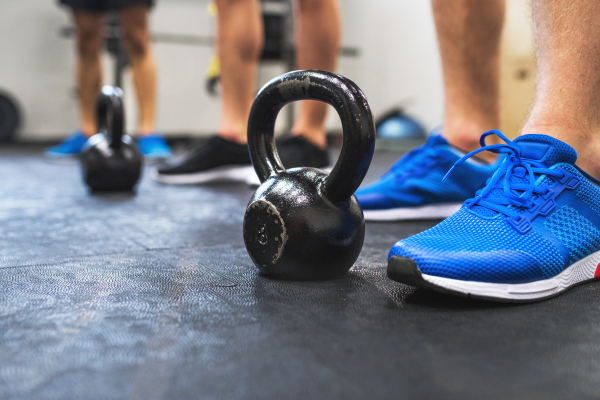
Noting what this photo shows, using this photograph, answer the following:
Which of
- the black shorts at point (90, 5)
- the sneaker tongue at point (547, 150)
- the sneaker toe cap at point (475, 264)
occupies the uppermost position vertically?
the black shorts at point (90, 5)

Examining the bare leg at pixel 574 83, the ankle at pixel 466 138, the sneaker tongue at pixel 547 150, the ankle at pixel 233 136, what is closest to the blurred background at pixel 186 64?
the ankle at pixel 233 136

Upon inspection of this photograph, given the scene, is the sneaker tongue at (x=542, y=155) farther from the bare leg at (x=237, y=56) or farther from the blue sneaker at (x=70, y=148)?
the blue sneaker at (x=70, y=148)

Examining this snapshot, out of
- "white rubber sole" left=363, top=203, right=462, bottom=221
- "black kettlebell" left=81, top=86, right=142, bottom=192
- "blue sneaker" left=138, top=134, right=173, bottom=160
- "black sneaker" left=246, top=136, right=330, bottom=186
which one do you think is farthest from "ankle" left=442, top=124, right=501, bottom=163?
"blue sneaker" left=138, top=134, right=173, bottom=160

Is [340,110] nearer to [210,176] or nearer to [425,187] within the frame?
[425,187]

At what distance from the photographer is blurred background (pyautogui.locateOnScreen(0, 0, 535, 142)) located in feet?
15.6

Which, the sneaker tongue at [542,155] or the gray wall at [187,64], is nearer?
the sneaker tongue at [542,155]

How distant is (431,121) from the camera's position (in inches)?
190

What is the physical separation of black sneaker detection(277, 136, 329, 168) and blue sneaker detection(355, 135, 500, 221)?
546mm

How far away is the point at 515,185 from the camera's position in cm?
74

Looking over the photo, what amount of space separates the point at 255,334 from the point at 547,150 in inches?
19.7

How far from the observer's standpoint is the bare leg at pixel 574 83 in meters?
0.80

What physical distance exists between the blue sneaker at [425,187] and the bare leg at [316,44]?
0.62 m

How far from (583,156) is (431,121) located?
4131 mm

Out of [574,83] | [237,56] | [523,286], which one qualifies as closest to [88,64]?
[237,56]
